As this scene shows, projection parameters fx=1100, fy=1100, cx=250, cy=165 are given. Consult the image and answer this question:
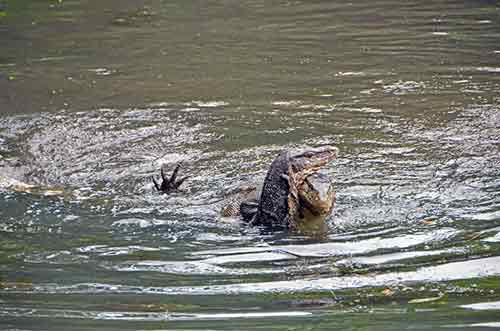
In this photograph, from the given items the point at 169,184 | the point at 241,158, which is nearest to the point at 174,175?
the point at 169,184

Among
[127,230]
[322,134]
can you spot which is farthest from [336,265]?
[322,134]

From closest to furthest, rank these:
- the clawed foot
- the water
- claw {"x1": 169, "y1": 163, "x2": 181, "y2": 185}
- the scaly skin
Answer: the water < the scaly skin < claw {"x1": 169, "y1": 163, "x2": 181, "y2": 185} < the clawed foot

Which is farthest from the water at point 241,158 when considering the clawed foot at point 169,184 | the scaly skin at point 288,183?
the scaly skin at point 288,183

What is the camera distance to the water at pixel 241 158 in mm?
6250

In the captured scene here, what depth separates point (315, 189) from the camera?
8.55 m

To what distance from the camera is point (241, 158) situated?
10.5m

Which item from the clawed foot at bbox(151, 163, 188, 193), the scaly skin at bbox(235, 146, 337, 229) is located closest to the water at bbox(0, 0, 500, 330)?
the clawed foot at bbox(151, 163, 188, 193)

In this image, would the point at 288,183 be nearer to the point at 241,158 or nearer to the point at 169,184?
the point at 169,184

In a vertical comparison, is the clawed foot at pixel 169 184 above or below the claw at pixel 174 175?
below

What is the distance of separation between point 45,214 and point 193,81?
4.65 metres

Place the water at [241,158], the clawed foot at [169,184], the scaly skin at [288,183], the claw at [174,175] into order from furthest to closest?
1. the clawed foot at [169,184]
2. the claw at [174,175]
3. the scaly skin at [288,183]
4. the water at [241,158]

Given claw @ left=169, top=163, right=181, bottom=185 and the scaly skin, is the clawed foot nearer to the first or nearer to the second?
claw @ left=169, top=163, right=181, bottom=185

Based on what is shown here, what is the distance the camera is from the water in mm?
6250

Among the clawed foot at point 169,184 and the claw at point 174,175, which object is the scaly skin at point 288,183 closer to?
the claw at point 174,175
